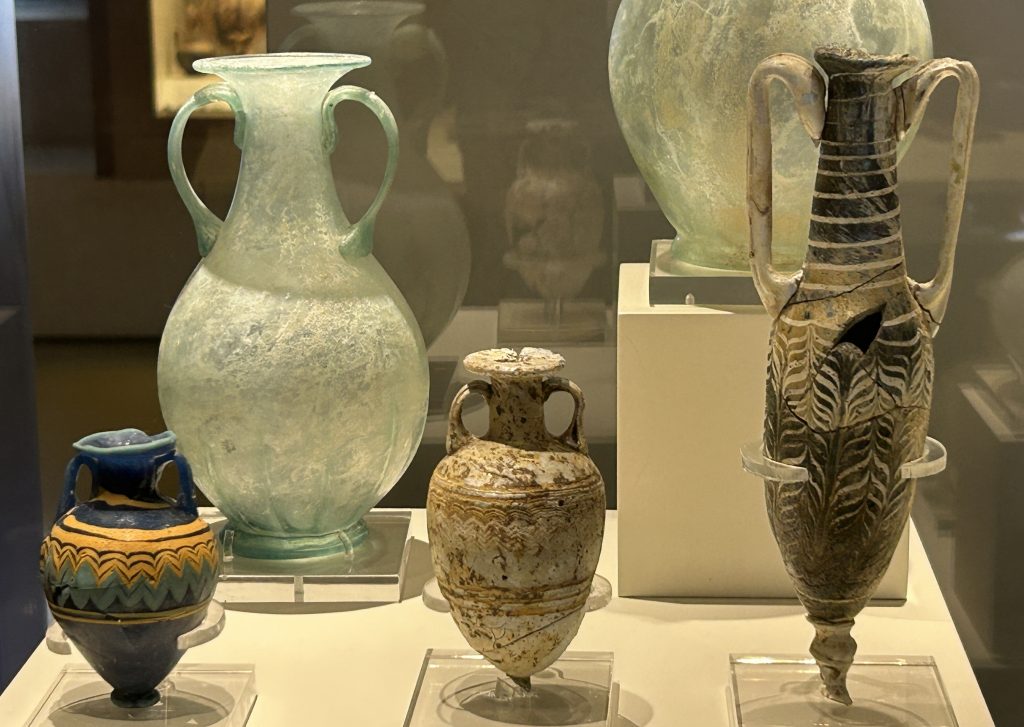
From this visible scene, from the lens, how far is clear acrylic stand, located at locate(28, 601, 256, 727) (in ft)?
4.57

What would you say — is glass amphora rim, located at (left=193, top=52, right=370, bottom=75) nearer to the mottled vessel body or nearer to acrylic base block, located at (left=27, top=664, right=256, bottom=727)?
the mottled vessel body

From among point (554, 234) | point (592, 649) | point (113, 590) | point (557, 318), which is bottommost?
point (592, 649)

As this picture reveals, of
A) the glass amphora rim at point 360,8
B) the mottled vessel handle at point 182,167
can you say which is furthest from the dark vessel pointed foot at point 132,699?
the glass amphora rim at point 360,8

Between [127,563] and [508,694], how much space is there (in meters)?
0.37

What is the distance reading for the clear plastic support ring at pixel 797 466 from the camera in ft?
4.28

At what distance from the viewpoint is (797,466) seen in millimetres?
1305

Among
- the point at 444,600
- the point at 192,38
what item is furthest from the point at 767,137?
the point at 192,38

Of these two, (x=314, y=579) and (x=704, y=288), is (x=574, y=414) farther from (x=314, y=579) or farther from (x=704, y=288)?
(x=314, y=579)

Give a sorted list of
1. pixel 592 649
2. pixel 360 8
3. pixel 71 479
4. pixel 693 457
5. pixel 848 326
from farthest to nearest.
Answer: pixel 360 8 < pixel 693 457 < pixel 592 649 < pixel 71 479 < pixel 848 326

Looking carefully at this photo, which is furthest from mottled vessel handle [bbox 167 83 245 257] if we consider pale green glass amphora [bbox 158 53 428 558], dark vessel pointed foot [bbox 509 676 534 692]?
dark vessel pointed foot [bbox 509 676 534 692]

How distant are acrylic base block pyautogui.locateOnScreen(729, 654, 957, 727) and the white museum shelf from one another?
3cm

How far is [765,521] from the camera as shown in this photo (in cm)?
167

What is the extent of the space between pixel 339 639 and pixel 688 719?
1.28 ft

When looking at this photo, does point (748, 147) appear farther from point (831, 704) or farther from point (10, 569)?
point (10, 569)
